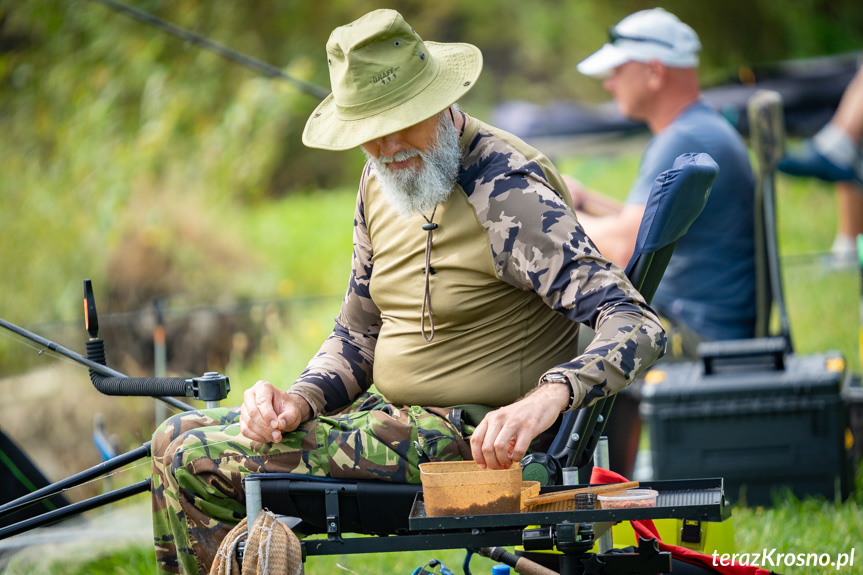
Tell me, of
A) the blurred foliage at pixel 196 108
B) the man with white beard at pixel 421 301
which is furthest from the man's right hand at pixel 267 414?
the blurred foliage at pixel 196 108

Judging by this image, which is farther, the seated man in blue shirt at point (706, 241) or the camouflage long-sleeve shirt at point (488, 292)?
the seated man in blue shirt at point (706, 241)

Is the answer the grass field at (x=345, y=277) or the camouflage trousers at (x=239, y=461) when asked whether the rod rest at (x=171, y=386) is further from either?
the grass field at (x=345, y=277)

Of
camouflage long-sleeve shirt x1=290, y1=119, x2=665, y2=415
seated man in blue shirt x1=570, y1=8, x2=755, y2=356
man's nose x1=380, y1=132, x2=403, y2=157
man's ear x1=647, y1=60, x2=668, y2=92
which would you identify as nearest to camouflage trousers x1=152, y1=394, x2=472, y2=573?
camouflage long-sleeve shirt x1=290, y1=119, x2=665, y2=415

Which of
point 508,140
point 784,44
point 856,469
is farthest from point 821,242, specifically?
point 508,140

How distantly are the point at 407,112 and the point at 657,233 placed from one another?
580 millimetres

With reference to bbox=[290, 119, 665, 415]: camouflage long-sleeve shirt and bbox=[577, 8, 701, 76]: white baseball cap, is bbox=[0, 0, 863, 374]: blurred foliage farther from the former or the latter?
bbox=[577, 8, 701, 76]: white baseball cap

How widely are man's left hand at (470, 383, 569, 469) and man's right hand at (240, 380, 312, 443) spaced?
54 centimetres

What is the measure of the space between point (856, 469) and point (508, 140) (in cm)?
235

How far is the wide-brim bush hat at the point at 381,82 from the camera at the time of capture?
87.5 inches

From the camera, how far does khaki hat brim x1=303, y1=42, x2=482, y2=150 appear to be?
7.22ft

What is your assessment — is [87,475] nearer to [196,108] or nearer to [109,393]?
[109,393]

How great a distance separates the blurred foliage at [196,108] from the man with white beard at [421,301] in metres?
2.68

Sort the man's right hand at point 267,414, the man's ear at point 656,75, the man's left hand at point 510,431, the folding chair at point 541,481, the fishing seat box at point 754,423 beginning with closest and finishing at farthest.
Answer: the man's left hand at point 510,431
the folding chair at point 541,481
the man's right hand at point 267,414
the fishing seat box at point 754,423
the man's ear at point 656,75

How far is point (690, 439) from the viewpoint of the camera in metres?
3.72
